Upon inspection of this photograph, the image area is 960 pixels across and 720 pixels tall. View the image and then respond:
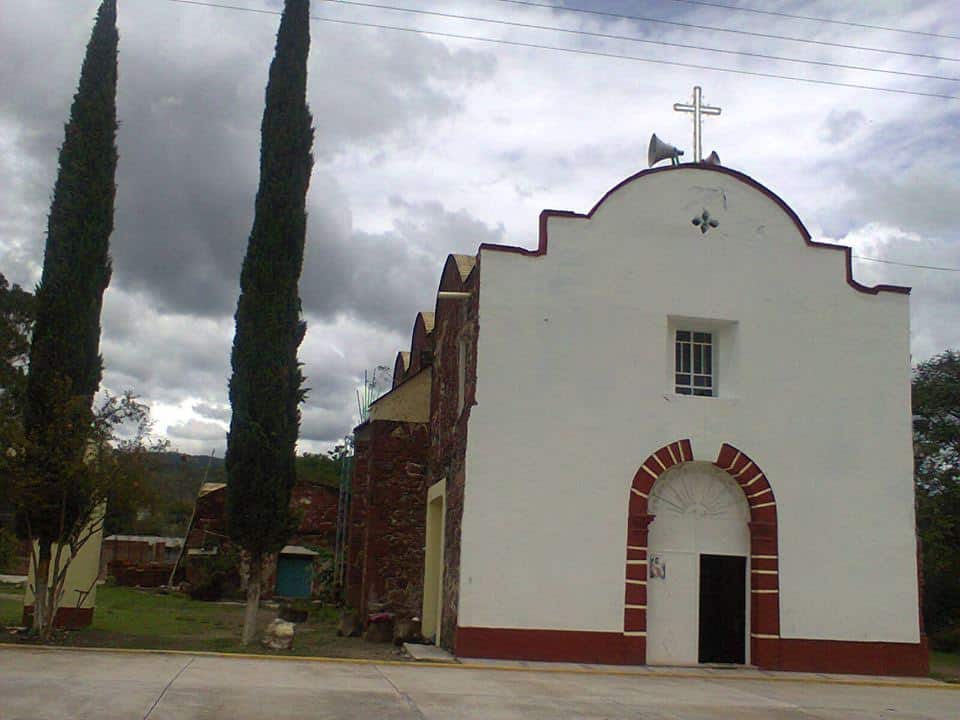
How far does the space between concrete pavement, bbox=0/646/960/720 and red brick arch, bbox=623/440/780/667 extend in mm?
622

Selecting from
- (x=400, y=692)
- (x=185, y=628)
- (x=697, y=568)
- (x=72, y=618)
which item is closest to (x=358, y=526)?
(x=185, y=628)

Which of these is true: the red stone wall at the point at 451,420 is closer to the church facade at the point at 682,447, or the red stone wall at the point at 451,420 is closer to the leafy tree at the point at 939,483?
the church facade at the point at 682,447

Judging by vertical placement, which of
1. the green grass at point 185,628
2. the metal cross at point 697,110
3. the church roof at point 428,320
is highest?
the metal cross at point 697,110

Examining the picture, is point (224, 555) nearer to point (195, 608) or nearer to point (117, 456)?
point (195, 608)

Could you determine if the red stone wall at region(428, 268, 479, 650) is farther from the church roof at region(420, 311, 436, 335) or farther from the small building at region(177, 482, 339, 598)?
the small building at region(177, 482, 339, 598)

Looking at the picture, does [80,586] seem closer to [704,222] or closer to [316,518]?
[704,222]

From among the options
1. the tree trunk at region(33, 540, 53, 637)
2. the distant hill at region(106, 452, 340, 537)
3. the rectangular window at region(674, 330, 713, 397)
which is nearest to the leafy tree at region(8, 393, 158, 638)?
the tree trunk at region(33, 540, 53, 637)

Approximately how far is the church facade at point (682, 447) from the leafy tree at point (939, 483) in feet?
23.6

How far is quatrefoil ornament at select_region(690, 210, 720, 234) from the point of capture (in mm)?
17156

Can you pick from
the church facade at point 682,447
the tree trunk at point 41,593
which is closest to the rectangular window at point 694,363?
the church facade at point 682,447

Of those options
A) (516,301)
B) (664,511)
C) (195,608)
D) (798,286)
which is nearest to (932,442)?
(798,286)

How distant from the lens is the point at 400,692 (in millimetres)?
11328

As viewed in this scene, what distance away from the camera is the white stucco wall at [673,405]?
1572 cm

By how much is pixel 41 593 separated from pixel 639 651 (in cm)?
893
